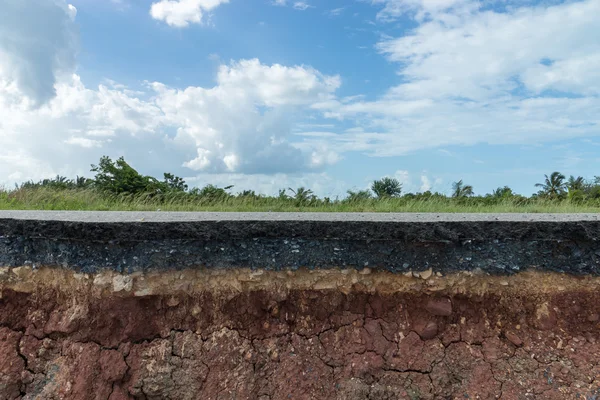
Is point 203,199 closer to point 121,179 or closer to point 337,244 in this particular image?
point 121,179

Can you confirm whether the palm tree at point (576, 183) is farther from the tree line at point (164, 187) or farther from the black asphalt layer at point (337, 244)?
the black asphalt layer at point (337, 244)

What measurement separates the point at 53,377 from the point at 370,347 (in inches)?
77.6

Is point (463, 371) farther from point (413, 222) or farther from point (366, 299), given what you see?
point (413, 222)

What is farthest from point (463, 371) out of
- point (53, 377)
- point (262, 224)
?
point (53, 377)

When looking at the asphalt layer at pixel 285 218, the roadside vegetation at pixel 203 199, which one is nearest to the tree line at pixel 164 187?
the roadside vegetation at pixel 203 199

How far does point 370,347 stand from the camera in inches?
101

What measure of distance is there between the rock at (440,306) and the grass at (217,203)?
491 centimetres

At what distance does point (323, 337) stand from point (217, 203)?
22.1 feet

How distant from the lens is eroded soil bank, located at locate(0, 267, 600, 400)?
252cm

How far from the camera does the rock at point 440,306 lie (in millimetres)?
2604

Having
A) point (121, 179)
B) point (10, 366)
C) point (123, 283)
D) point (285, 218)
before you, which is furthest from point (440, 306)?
point (121, 179)

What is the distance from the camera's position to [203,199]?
30.4 ft

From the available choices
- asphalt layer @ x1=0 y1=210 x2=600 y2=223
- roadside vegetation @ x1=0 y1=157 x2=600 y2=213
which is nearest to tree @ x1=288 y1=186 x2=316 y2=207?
roadside vegetation @ x1=0 y1=157 x2=600 y2=213

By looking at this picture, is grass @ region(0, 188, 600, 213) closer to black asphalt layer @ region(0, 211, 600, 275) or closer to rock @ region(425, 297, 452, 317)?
black asphalt layer @ region(0, 211, 600, 275)
